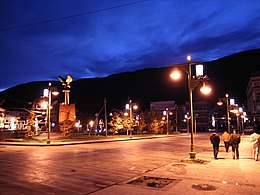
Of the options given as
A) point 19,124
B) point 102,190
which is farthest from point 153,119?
point 102,190

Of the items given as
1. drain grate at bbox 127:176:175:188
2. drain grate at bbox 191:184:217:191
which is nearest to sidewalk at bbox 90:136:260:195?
drain grate at bbox 191:184:217:191

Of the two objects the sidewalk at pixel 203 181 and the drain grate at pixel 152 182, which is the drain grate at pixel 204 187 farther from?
the drain grate at pixel 152 182

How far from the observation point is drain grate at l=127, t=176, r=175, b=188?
856 centimetres

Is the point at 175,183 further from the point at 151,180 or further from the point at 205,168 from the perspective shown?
the point at 205,168

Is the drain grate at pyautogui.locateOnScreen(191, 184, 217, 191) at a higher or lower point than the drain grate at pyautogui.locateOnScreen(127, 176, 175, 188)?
higher

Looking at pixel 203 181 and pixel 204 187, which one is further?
pixel 203 181

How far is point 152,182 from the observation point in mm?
9016

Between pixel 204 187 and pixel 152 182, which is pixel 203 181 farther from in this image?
pixel 152 182

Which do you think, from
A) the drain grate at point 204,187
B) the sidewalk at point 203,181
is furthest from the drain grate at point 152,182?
the drain grate at point 204,187

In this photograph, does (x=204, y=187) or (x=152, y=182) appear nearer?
(x=204, y=187)

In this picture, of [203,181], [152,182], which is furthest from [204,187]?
[152,182]

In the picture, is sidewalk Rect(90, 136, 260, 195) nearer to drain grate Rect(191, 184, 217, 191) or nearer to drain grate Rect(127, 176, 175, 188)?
drain grate Rect(191, 184, 217, 191)

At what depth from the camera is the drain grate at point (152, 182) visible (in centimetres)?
856

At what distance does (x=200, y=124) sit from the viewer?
10544 centimetres
